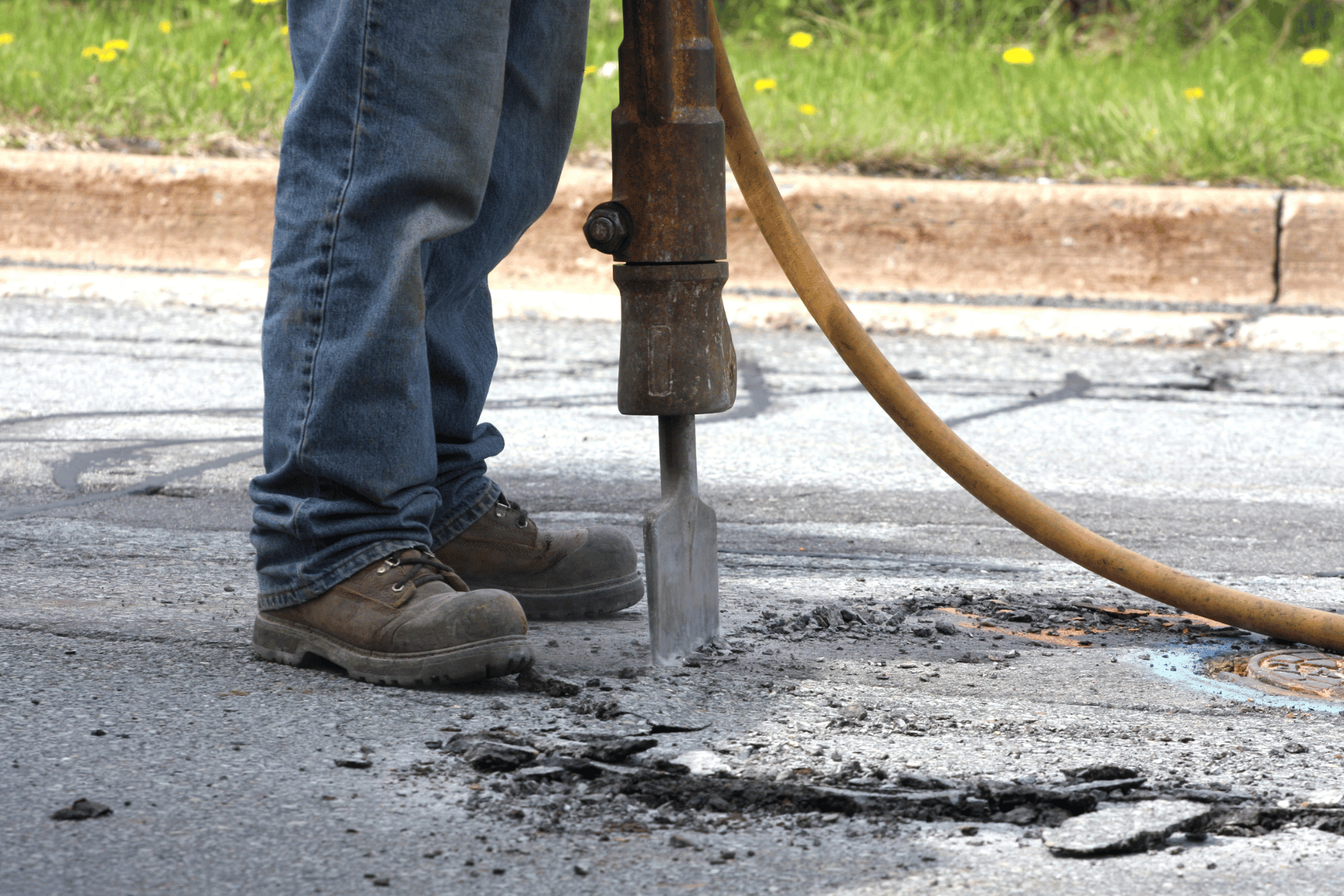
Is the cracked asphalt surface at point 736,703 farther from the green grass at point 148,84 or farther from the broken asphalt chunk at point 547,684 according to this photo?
the green grass at point 148,84

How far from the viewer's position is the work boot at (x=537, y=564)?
78.8 inches

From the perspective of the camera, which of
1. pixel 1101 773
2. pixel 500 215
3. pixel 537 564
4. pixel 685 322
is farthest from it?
pixel 537 564

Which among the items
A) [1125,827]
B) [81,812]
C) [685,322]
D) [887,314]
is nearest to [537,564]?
[685,322]

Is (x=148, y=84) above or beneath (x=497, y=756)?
above

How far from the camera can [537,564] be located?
200 centimetres

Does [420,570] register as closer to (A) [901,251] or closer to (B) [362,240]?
(B) [362,240]

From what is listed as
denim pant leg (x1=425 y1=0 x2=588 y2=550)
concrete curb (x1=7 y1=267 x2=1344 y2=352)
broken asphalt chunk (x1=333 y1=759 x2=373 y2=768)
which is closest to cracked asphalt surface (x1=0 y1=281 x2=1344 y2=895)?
broken asphalt chunk (x1=333 y1=759 x2=373 y2=768)

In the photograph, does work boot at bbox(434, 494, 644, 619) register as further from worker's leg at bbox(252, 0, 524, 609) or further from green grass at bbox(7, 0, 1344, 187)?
green grass at bbox(7, 0, 1344, 187)

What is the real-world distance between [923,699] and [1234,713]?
12.7 inches

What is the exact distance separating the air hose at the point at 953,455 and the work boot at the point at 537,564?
415 millimetres

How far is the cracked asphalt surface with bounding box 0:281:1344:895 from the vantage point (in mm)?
1261

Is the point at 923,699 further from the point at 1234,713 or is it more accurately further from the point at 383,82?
the point at 383,82

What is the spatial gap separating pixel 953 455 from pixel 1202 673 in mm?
380

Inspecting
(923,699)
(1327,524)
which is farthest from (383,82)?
(1327,524)
